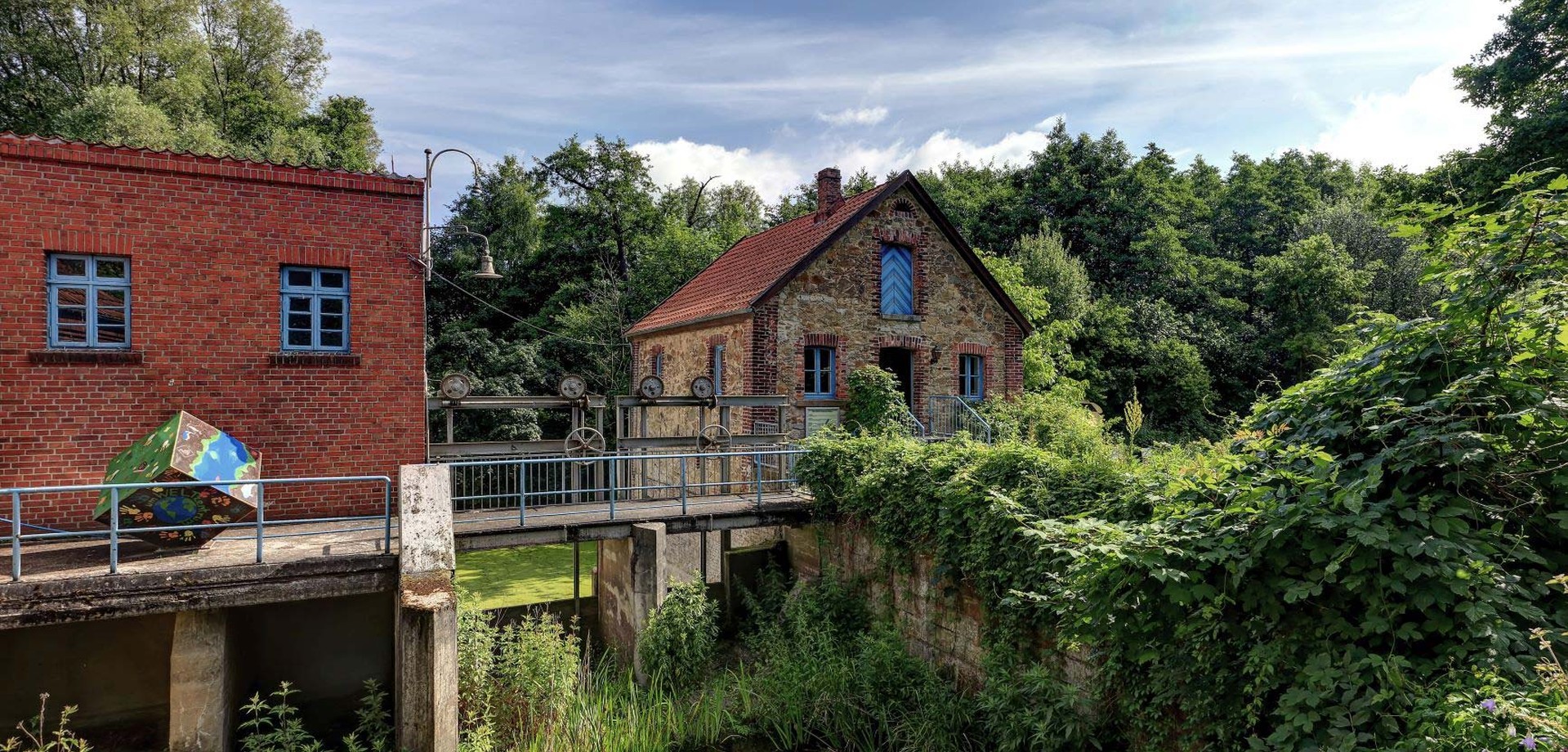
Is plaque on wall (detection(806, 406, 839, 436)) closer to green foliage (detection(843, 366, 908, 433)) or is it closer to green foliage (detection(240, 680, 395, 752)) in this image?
green foliage (detection(843, 366, 908, 433))

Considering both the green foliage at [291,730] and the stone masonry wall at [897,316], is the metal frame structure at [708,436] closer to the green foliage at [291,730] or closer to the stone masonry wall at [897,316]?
the stone masonry wall at [897,316]

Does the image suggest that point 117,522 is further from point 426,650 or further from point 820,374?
point 820,374

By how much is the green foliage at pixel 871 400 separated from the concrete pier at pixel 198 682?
10.4m

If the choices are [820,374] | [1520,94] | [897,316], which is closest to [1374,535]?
[820,374]

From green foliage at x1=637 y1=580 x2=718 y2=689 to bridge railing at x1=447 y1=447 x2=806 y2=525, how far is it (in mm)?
1274

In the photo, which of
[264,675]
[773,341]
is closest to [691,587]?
[264,675]

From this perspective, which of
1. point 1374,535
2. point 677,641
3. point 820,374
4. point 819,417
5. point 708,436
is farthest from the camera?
point 820,374

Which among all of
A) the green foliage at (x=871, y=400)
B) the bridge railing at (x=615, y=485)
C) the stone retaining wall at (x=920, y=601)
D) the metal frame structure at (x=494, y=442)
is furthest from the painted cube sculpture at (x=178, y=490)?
the green foliage at (x=871, y=400)

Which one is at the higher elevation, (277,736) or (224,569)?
(224,569)

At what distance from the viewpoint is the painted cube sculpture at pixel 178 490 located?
24.1ft

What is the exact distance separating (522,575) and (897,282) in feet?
33.8

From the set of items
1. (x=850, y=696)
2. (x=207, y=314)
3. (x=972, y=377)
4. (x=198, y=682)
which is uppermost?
(x=207, y=314)

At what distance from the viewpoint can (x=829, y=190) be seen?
17.9m

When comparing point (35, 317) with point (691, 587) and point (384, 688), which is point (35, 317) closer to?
point (384, 688)
